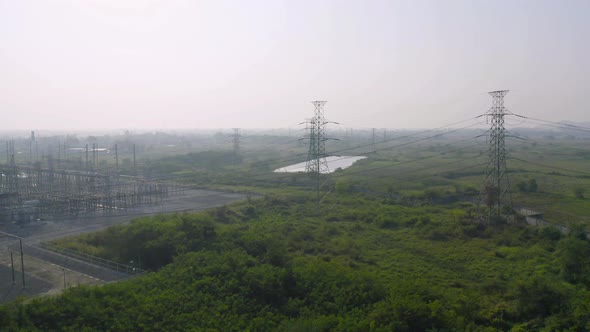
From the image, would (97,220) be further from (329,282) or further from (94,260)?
(329,282)

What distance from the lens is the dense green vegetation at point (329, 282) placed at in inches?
332

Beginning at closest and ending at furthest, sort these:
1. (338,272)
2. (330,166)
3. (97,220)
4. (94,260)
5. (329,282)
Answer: (329,282)
(338,272)
(94,260)
(97,220)
(330,166)

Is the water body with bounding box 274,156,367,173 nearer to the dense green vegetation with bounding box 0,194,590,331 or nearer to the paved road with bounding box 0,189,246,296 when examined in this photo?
the paved road with bounding box 0,189,246,296

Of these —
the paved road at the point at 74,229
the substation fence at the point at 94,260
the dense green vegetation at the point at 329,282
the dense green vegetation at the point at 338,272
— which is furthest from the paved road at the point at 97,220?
the dense green vegetation at the point at 329,282

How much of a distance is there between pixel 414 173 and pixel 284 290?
1217 inches

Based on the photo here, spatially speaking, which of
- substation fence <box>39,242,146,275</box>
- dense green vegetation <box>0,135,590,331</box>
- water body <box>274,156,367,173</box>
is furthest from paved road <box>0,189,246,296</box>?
water body <box>274,156,367,173</box>

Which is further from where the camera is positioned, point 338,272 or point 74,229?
point 74,229

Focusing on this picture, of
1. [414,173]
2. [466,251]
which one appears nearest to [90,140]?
[414,173]

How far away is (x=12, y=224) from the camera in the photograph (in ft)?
63.7

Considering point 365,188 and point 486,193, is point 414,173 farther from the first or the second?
point 486,193

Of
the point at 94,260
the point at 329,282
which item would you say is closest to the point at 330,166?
the point at 94,260

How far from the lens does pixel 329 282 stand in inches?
407

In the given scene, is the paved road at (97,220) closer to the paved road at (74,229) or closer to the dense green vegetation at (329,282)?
the paved road at (74,229)

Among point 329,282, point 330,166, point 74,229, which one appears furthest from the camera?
point 330,166
